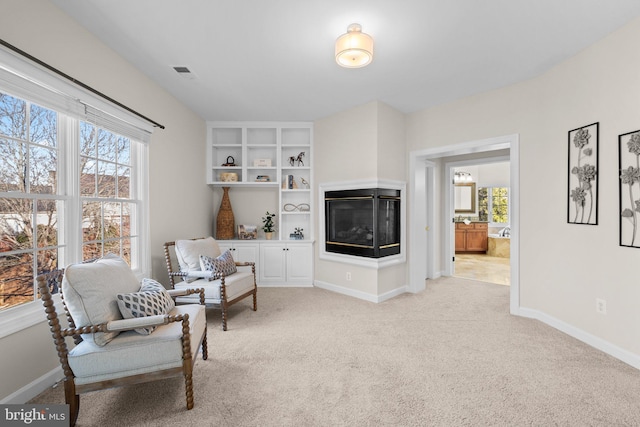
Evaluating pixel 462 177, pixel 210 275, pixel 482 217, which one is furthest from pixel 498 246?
pixel 210 275

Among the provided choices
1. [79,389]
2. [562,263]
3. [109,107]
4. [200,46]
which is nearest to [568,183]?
[562,263]

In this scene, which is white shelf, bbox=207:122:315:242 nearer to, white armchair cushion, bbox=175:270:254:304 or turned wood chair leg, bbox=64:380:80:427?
white armchair cushion, bbox=175:270:254:304

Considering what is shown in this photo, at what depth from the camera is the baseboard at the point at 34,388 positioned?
1.80m

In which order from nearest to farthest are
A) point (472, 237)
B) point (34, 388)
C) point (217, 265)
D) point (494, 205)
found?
point (34, 388), point (217, 265), point (472, 237), point (494, 205)

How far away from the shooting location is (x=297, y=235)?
4848 mm

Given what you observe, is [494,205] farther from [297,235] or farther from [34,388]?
[34,388]

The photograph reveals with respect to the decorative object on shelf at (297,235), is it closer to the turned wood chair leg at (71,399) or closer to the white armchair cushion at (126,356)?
the white armchair cushion at (126,356)

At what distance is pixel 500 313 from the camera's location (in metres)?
3.40

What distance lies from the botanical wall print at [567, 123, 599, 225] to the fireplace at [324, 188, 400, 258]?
1.89 m

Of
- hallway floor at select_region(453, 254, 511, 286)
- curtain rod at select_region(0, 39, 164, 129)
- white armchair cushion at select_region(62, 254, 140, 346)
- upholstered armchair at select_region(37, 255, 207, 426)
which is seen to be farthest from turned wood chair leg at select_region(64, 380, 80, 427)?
hallway floor at select_region(453, 254, 511, 286)

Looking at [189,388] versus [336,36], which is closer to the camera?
[189,388]

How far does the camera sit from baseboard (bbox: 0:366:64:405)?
1797 mm

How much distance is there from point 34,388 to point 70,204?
1.27m

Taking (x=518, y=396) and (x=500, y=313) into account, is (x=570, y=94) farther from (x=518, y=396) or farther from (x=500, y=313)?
(x=518, y=396)
